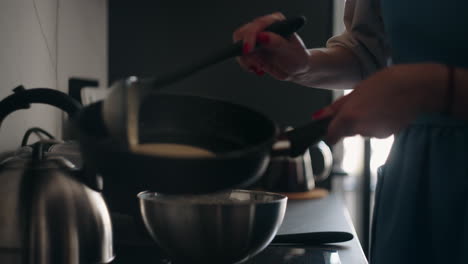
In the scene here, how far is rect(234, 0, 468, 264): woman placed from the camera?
21.6 inches

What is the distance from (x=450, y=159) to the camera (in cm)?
68

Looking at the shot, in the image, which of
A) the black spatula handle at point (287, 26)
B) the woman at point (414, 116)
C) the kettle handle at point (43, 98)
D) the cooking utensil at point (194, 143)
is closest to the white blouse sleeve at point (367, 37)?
the woman at point (414, 116)

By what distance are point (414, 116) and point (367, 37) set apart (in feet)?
1.24

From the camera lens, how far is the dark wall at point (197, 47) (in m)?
1.69

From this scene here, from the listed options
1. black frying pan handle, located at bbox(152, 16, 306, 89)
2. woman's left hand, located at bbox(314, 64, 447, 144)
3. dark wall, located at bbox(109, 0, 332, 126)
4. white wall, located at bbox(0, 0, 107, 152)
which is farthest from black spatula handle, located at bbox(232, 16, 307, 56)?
dark wall, located at bbox(109, 0, 332, 126)

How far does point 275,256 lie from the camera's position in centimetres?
76

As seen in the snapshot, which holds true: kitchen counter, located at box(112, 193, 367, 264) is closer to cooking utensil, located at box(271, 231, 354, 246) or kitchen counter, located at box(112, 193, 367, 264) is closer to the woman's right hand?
cooking utensil, located at box(271, 231, 354, 246)

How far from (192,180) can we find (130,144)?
7cm

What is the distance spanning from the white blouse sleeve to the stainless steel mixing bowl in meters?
0.39

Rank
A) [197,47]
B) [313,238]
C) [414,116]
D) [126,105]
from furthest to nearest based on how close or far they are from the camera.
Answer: [197,47] < [313,238] < [414,116] < [126,105]

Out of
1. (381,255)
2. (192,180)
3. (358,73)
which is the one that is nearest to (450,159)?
(381,255)

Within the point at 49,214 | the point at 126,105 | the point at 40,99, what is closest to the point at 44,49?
the point at 40,99

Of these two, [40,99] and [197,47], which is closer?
[40,99]

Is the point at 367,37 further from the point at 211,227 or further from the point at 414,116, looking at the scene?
the point at 211,227
